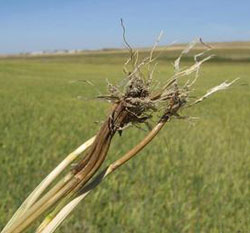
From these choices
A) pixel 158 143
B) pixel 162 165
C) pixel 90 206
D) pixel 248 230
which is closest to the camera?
pixel 248 230

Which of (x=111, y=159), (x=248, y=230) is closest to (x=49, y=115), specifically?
(x=111, y=159)

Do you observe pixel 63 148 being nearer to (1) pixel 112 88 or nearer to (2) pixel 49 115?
(2) pixel 49 115

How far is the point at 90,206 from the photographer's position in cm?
457

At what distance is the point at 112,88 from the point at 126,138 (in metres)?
7.85

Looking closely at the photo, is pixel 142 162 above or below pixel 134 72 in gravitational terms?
below

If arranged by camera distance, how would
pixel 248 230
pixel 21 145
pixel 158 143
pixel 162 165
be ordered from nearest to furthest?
pixel 248 230 → pixel 162 165 → pixel 21 145 → pixel 158 143

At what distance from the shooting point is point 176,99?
0.79m

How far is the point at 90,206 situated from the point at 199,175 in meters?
1.83

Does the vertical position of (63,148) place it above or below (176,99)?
below

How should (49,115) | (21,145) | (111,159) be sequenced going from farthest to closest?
1. (49,115)
2. (21,145)
3. (111,159)

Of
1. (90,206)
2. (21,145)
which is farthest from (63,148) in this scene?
(90,206)

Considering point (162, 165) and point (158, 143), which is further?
point (158, 143)

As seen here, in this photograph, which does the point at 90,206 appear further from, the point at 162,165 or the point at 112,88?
the point at 112,88

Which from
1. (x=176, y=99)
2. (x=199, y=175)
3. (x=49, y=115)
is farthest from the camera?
(x=49, y=115)
